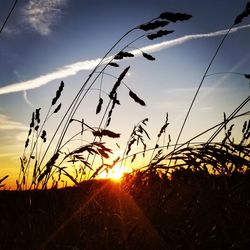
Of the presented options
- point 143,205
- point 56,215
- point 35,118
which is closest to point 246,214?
point 143,205

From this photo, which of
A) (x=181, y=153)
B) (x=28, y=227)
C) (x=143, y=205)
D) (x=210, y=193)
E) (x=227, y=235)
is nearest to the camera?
(x=210, y=193)

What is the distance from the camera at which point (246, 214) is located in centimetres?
227

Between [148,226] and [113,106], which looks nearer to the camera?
[148,226]

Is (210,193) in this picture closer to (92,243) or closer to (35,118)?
(92,243)

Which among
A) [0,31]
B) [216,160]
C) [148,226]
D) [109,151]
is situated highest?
[0,31]

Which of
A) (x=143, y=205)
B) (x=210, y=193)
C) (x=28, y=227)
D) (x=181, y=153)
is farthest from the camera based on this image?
(x=143, y=205)

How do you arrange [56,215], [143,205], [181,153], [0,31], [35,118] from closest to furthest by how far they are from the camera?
[181,153]
[0,31]
[56,215]
[143,205]
[35,118]

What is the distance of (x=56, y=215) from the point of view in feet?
8.66

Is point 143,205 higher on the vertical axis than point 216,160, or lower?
lower

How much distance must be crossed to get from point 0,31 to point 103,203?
7.09ft

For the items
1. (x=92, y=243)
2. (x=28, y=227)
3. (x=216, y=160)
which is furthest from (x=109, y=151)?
(x=28, y=227)

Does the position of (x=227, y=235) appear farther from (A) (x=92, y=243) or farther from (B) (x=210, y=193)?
(A) (x=92, y=243)

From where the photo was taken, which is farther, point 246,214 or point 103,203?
point 103,203

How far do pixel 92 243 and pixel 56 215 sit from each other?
0.55 meters
